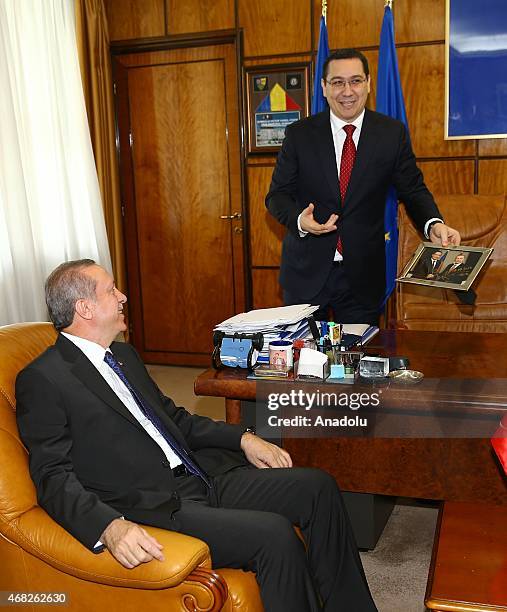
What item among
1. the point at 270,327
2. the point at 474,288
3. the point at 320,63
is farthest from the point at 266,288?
the point at 270,327

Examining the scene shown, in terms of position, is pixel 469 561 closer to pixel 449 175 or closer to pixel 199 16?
pixel 449 175

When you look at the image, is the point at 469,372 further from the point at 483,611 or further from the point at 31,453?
the point at 31,453

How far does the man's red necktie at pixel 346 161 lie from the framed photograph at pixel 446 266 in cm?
54

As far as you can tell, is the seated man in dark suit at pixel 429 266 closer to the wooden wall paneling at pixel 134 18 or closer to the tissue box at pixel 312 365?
the tissue box at pixel 312 365

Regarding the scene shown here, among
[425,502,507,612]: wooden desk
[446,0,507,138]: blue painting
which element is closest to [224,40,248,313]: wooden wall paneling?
[446,0,507,138]: blue painting

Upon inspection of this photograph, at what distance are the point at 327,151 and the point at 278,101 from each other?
5.87 feet

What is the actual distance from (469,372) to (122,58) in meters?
3.91

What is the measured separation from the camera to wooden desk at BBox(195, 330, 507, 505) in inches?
85.6

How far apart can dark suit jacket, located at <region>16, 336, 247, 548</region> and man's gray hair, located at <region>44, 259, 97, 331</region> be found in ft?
0.25

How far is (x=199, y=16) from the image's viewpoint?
4891 mm

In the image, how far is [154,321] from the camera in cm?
550

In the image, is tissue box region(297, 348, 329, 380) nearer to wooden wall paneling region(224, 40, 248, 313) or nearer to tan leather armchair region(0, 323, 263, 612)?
tan leather armchair region(0, 323, 263, 612)

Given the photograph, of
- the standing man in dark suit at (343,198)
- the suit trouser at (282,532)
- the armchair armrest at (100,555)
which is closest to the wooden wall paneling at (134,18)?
the standing man in dark suit at (343,198)

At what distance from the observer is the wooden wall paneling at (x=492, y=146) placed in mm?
4422
